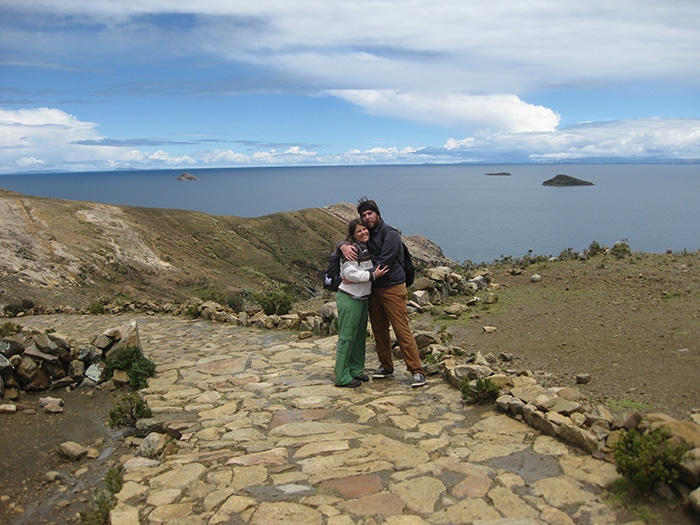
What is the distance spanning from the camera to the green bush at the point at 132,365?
29.3 ft

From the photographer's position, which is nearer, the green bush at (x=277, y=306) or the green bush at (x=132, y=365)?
the green bush at (x=132, y=365)

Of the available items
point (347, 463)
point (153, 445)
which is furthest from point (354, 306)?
point (153, 445)

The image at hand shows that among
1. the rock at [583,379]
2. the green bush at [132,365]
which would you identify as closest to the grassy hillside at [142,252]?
the green bush at [132,365]

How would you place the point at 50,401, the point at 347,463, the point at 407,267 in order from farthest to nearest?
the point at 407,267 < the point at 50,401 < the point at 347,463

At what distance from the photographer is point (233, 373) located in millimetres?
9320

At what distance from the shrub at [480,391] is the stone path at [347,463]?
7.3 inches

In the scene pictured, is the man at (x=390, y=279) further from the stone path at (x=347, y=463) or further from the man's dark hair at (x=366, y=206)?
the stone path at (x=347, y=463)

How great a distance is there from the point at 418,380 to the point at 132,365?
→ 14.2 feet

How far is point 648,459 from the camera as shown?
4.46m

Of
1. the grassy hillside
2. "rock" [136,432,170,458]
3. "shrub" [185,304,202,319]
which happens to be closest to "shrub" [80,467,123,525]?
"rock" [136,432,170,458]

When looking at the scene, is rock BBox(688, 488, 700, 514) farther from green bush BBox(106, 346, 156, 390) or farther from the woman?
green bush BBox(106, 346, 156, 390)

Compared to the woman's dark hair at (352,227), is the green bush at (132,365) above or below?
below

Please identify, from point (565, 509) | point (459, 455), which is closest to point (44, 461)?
point (459, 455)

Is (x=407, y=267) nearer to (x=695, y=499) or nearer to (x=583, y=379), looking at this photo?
(x=583, y=379)
